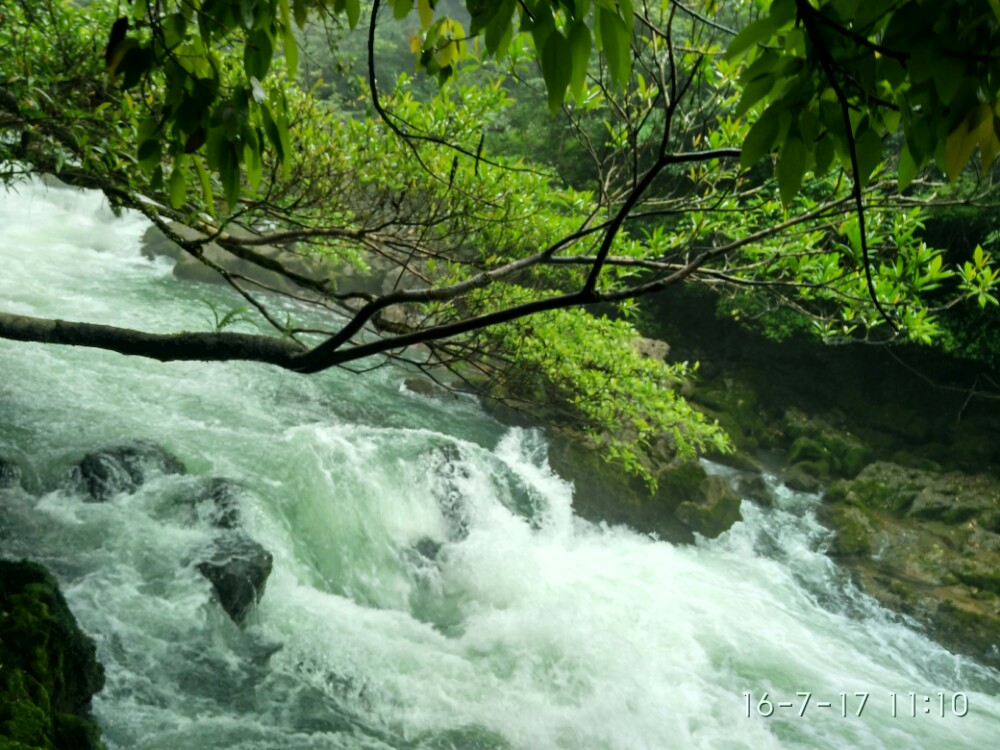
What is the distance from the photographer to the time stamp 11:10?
6198 mm

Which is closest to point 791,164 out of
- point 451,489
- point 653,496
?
point 451,489

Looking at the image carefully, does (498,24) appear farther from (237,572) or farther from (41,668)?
(237,572)

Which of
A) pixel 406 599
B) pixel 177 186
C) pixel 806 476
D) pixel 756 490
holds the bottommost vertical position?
pixel 406 599

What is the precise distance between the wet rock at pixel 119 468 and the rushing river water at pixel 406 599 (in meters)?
0.13

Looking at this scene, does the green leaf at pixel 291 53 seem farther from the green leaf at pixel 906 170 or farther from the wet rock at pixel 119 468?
the wet rock at pixel 119 468

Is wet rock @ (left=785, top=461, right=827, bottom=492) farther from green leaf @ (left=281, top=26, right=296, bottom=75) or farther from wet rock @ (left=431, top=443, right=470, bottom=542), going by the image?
green leaf @ (left=281, top=26, right=296, bottom=75)

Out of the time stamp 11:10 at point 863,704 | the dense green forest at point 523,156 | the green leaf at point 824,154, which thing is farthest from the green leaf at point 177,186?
the time stamp 11:10 at point 863,704

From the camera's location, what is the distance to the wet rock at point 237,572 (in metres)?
5.12

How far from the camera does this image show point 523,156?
13.1ft

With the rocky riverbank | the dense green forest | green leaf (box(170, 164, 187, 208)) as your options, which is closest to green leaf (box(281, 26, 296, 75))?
the dense green forest

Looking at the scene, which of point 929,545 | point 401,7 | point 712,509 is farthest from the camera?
point 929,545

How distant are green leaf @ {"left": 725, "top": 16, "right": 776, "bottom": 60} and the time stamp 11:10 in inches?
246

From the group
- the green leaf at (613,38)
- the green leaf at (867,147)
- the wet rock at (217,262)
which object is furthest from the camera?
the wet rock at (217,262)

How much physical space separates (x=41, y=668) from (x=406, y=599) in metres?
3.47
